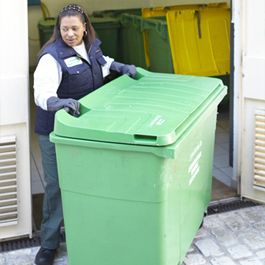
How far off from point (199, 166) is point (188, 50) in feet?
11.0

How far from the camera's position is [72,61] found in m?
2.77

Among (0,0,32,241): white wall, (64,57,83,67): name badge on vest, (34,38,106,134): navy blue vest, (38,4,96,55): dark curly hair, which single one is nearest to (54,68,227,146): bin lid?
(34,38,106,134): navy blue vest

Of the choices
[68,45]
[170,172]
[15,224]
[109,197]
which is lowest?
[15,224]

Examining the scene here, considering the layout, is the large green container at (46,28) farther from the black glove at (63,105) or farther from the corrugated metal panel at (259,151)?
the black glove at (63,105)

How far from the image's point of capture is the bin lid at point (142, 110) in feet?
7.18

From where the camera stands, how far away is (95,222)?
2.45 m

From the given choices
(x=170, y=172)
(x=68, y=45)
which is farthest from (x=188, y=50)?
(x=170, y=172)

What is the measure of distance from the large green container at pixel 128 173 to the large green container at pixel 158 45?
11.1 ft

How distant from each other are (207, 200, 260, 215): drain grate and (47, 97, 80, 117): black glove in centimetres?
181

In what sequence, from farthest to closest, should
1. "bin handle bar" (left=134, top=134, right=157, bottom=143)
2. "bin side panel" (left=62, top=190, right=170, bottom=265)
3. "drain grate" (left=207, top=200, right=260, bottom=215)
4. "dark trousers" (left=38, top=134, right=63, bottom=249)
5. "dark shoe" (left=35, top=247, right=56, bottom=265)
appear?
"drain grate" (left=207, top=200, right=260, bottom=215), "dark shoe" (left=35, top=247, right=56, bottom=265), "dark trousers" (left=38, top=134, right=63, bottom=249), "bin side panel" (left=62, top=190, right=170, bottom=265), "bin handle bar" (left=134, top=134, right=157, bottom=143)

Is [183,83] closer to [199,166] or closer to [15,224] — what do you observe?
[199,166]

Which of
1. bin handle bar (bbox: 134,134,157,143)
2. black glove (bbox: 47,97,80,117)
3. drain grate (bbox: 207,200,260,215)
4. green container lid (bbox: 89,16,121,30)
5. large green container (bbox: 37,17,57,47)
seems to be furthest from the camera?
green container lid (bbox: 89,16,121,30)

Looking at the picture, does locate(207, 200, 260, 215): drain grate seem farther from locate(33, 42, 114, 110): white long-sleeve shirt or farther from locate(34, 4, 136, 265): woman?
locate(33, 42, 114, 110): white long-sleeve shirt

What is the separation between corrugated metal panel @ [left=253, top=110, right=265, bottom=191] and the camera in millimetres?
3629
